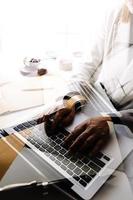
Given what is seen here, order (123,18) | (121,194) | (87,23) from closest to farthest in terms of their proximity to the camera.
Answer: (121,194), (123,18), (87,23)

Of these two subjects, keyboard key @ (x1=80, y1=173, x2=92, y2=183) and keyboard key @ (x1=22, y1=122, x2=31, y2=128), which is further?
keyboard key @ (x1=22, y1=122, x2=31, y2=128)

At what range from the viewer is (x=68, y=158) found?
0.63 metres

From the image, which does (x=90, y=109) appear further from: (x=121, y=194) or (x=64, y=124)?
(x=121, y=194)

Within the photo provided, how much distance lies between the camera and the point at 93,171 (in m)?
0.60

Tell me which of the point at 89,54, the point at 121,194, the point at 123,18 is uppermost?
the point at 123,18

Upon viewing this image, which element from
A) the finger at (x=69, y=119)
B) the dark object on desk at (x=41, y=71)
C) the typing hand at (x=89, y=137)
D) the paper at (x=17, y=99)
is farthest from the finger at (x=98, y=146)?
the dark object on desk at (x=41, y=71)

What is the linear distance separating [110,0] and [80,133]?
60 centimetres

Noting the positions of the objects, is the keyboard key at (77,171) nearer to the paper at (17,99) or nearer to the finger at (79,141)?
the finger at (79,141)

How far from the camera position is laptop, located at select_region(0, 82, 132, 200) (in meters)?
0.58

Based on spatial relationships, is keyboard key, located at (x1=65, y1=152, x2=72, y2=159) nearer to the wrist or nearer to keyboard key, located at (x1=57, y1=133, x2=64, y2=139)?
keyboard key, located at (x1=57, y1=133, x2=64, y2=139)

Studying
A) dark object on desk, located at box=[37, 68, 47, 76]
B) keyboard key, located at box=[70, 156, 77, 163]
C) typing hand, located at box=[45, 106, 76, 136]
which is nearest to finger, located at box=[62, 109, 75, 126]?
typing hand, located at box=[45, 106, 76, 136]

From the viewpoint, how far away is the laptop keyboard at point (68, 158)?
0.60 m

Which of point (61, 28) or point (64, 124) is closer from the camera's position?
point (64, 124)

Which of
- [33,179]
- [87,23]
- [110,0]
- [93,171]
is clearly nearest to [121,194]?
[93,171]
